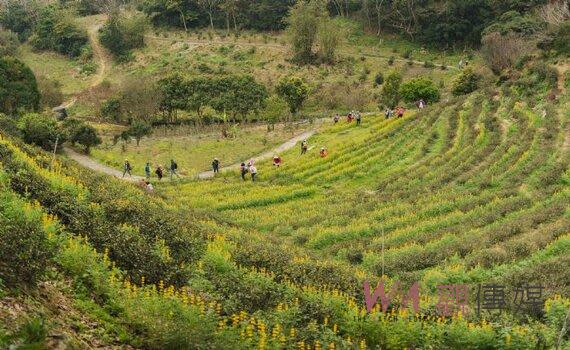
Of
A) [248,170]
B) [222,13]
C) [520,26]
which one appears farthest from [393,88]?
[222,13]

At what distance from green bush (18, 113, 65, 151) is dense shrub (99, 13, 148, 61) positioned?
1972 inches

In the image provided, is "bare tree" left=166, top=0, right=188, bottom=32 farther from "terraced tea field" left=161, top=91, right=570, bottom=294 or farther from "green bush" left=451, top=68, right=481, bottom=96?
"terraced tea field" left=161, top=91, right=570, bottom=294

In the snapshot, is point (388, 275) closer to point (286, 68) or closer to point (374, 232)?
point (374, 232)

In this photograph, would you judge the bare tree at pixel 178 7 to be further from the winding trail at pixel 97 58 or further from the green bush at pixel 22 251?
the green bush at pixel 22 251

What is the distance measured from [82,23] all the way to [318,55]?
147ft

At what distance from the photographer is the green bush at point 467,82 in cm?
5209

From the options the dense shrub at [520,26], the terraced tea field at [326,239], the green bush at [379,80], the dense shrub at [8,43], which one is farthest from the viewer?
the dense shrub at [8,43]

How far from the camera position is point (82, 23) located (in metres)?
101

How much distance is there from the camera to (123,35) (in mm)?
88938

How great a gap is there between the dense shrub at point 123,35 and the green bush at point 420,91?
48161mm

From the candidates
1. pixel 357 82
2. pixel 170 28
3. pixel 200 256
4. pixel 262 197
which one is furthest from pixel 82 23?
pixel 200 256

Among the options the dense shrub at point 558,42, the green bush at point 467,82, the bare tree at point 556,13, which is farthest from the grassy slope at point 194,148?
the bare tree at point 556,13

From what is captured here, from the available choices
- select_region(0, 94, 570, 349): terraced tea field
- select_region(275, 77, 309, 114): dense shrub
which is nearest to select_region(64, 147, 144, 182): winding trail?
select_region(0, 94, 570, 349): terraced tea field

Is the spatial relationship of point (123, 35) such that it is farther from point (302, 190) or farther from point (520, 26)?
point (302, 190)
